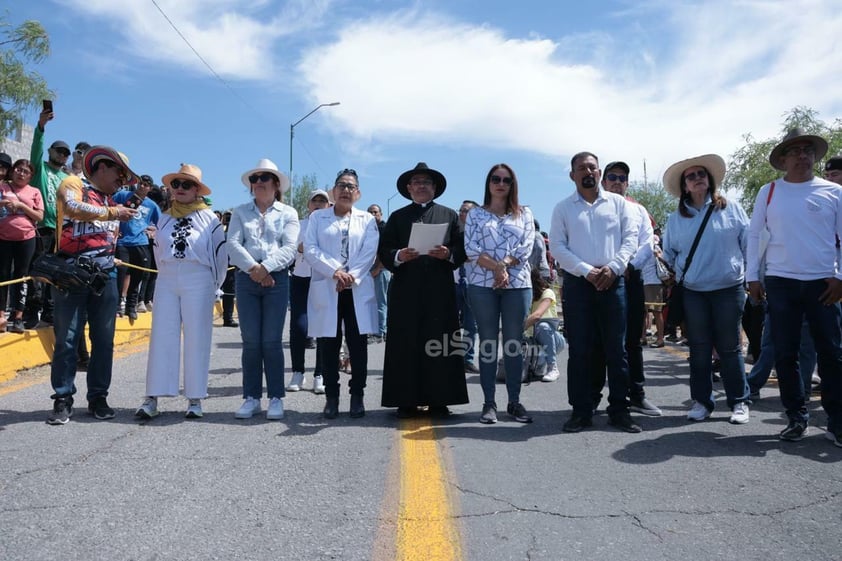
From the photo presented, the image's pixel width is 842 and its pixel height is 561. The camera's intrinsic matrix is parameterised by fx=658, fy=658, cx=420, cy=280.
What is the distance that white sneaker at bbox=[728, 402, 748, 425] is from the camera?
17.3 feet

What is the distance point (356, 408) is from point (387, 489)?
202cm

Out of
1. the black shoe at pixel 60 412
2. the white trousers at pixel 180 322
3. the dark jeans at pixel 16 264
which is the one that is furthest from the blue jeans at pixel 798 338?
the dark jeans at pixel 16 264

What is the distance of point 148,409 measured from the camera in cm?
527

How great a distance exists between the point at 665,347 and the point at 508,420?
6.91 meters

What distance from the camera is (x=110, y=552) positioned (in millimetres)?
2680

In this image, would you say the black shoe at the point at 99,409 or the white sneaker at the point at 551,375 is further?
the white sneaker at the point at 551,375

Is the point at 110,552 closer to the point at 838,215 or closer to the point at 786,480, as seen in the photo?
the point at 786,480

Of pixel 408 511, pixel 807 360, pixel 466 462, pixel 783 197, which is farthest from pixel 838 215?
pixel 408 511

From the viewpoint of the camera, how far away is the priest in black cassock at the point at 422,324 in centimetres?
553

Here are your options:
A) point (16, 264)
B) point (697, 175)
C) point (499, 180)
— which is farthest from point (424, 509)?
point (16, 264)

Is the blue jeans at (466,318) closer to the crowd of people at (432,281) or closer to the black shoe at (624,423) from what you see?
the crowd of people at (432,281)

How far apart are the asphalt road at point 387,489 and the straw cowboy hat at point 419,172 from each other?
6.45ft

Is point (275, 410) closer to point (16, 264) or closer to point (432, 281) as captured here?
point (432, 281)

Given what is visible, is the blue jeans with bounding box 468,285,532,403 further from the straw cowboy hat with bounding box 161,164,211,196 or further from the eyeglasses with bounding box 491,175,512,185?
the straw cowboy hat with bounding box 161,164,211,196
